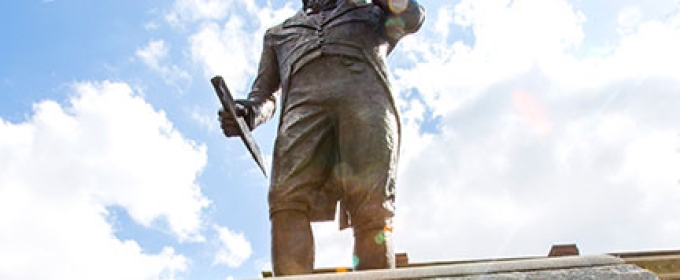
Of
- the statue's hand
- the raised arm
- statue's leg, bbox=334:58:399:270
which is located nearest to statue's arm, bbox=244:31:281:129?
the raised arm

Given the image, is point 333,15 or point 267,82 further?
point 267,82

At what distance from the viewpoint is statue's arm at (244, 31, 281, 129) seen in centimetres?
396

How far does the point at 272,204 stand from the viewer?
3324 mm

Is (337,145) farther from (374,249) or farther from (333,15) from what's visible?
(333,15)

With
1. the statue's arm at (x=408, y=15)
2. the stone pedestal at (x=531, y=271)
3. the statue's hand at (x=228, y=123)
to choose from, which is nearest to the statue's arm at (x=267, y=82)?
the statue's hand at (x=228, y=123)

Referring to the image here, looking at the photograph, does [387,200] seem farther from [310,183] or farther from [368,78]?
[368,78]

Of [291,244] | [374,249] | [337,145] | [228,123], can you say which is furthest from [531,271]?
[228,123]

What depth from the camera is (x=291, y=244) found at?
10.4ft

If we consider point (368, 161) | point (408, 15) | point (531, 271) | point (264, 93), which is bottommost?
point (531, 271)

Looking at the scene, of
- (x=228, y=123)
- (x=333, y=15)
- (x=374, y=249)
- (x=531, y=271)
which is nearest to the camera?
(x=531, y=271)

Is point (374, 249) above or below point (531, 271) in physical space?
above

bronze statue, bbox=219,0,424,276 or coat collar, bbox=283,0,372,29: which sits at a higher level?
coat collar, bbox=283,0,372,29

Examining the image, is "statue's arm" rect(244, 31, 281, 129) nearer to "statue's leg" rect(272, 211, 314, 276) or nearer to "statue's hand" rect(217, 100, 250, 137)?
"statue's hand" rect(217, 100, 250, 137)

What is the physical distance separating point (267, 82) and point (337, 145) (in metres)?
0.73
